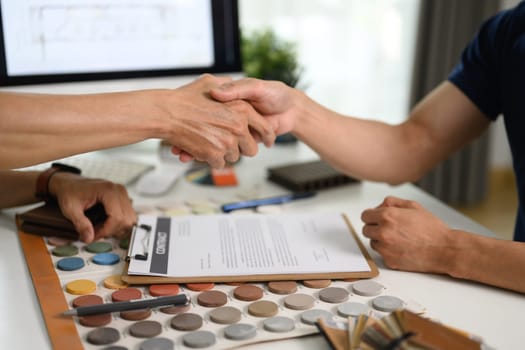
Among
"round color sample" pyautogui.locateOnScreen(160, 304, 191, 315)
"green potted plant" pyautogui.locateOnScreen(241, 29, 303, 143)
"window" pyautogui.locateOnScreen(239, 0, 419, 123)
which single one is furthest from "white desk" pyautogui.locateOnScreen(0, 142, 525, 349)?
"window" pyautogui.locateOnScreen(239, 0, 419, 123)

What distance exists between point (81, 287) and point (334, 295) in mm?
311

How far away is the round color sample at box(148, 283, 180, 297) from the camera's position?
2.36ft

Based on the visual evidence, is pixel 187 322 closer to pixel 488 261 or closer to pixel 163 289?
pixel 163 289

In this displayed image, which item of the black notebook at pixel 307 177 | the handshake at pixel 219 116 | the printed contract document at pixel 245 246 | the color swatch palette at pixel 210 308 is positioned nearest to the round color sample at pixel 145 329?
the color swatch palette at pixel 210 308

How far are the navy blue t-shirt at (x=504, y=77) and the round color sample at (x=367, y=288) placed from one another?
0.43m

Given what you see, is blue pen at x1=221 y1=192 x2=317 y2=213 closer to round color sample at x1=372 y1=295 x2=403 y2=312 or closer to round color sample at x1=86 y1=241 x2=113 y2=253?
round color sample at x1=86 y1=241 x2=113 y2=253

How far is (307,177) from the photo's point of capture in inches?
45.8

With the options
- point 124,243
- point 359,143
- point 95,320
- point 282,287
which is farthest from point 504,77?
point 95,320

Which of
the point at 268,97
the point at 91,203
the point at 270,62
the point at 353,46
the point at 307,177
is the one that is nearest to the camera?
the point at 91,203

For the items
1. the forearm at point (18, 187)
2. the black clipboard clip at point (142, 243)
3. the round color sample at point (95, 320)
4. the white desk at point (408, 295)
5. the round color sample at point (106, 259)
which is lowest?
the white desk at point (408, 295)

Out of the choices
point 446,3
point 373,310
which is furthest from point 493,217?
point 373,310

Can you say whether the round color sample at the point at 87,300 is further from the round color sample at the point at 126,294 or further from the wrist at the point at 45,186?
the wrist at the point at 45,186

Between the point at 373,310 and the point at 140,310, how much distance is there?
270 millimetres

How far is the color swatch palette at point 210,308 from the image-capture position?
63 centimetres
